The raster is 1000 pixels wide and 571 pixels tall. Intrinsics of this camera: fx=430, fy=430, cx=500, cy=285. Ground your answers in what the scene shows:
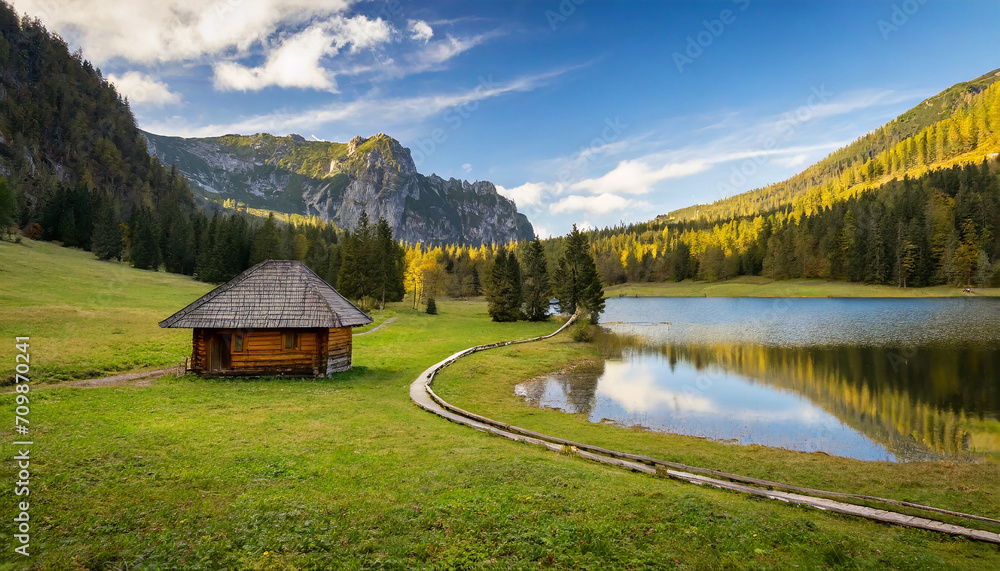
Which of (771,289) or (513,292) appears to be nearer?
(513,292)

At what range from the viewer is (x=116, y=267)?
6931 centimetres

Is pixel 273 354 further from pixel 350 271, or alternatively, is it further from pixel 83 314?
pixel 350 271

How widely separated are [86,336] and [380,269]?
42.8m

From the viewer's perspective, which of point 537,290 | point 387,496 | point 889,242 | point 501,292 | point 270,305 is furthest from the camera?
point 889,242

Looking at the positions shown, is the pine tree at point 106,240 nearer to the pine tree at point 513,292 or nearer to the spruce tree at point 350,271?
the spruce tree at point 350,271

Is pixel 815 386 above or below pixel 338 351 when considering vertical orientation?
below

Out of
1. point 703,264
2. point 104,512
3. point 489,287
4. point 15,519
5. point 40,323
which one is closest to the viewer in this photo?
point 15,519

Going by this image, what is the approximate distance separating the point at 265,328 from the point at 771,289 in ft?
372

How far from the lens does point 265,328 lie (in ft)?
84.0

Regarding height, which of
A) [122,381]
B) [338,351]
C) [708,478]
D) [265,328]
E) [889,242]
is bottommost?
[708,478]

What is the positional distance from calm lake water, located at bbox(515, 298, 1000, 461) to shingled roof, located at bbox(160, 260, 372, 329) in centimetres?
1334

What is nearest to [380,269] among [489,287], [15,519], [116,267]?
[489,287]

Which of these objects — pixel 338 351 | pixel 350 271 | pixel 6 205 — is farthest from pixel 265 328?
pixel 6 205

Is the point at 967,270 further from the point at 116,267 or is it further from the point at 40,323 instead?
the point at 116,267
